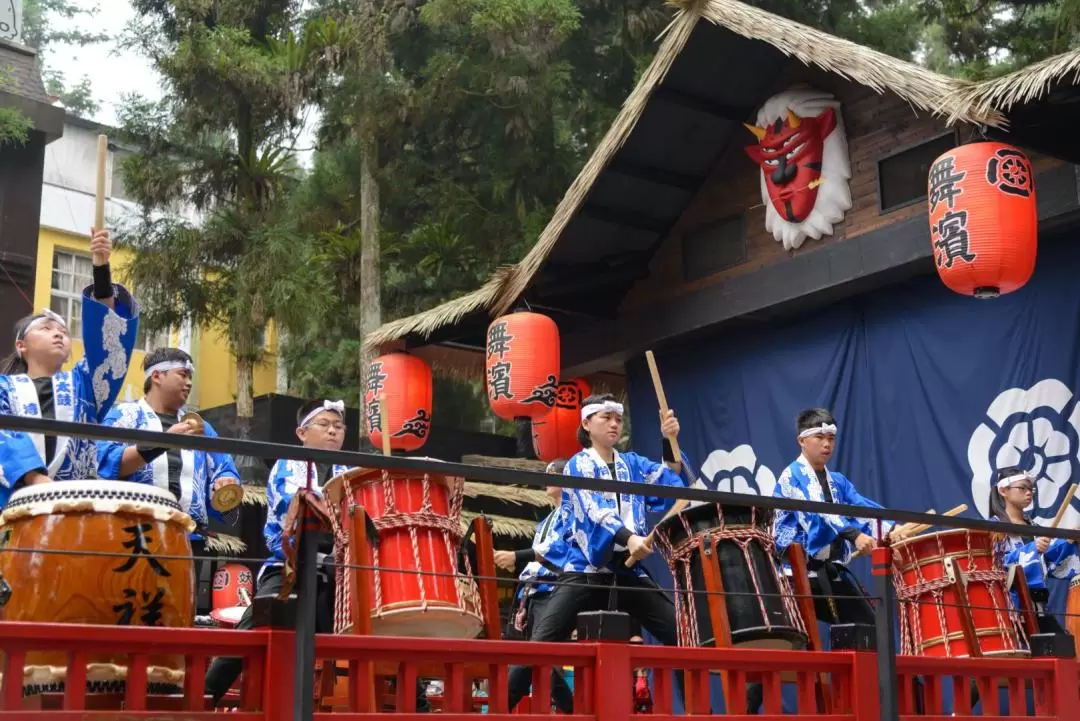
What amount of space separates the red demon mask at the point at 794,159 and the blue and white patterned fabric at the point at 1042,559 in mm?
2852

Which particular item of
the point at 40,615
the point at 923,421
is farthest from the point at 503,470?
the point at 923,421

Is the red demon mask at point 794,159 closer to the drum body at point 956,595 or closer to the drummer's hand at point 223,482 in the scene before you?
the drum body at point 956,595

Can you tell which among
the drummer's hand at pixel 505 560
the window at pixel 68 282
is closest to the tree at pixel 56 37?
the window at pixel 68 282

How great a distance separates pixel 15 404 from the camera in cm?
408

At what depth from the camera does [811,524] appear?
6031 millimetres

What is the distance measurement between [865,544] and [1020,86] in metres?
2.58

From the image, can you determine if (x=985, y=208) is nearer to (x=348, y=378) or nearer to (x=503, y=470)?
(x=503, y=470)

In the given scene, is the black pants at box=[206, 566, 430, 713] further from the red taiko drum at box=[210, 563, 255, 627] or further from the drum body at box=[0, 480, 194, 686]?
the red taiko drum at box=[210, 563, 255, 627]

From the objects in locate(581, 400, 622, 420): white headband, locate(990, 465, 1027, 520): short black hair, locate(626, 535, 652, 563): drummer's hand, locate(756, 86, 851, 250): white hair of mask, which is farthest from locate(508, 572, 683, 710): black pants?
locate(756, 86, 851, 250): white hair of mask

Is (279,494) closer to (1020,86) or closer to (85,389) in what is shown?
(85,389)

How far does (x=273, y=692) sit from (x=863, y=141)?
6475mm

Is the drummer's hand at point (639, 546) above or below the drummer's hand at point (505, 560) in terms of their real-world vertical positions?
below

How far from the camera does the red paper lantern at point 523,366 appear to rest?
9.20 m

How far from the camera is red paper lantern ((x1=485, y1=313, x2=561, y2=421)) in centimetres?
→ 920
